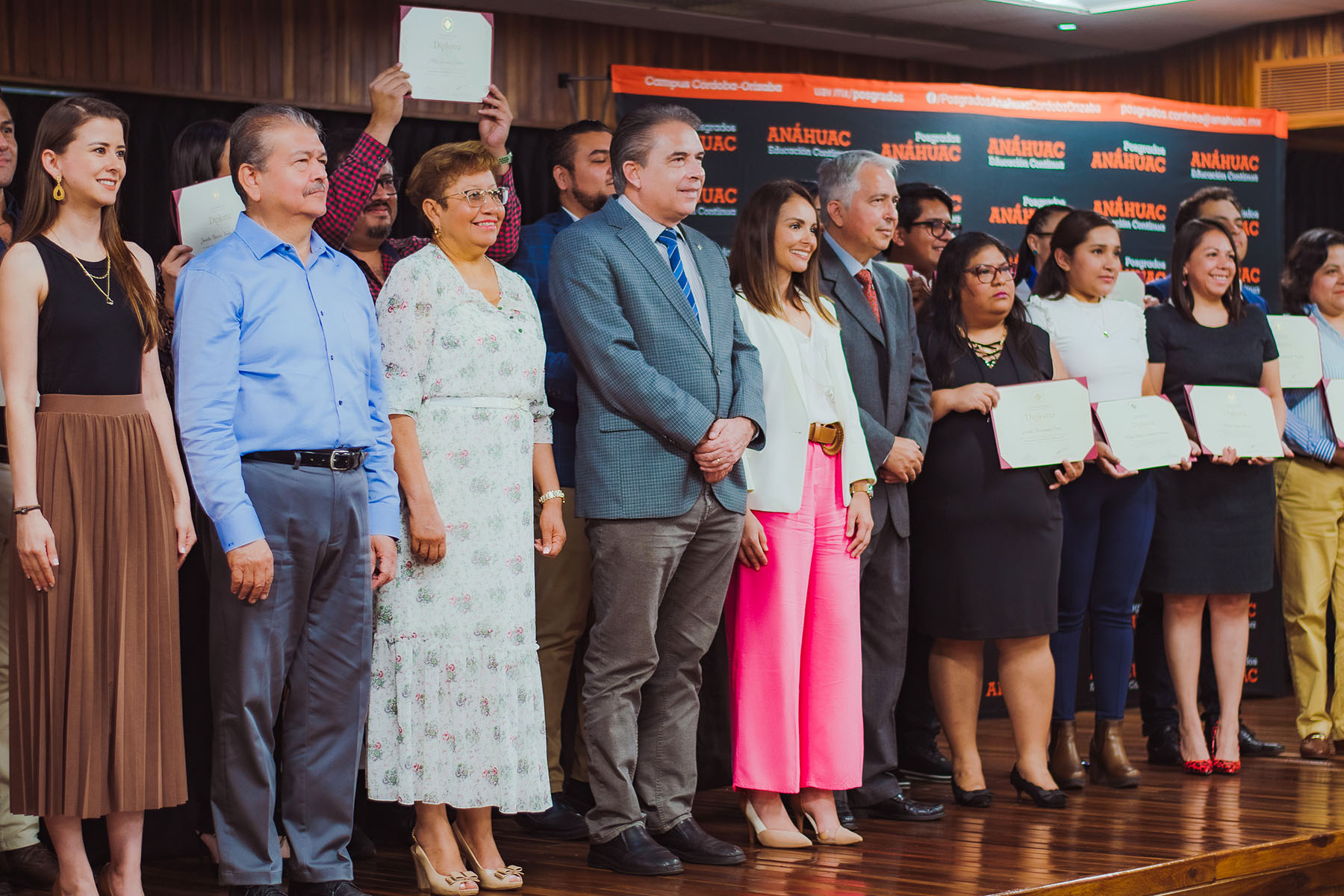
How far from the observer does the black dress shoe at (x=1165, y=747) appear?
5.13 meters

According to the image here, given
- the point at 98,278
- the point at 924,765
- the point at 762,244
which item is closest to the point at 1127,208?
the point at 924,765

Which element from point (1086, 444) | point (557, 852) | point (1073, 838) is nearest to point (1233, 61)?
point (1086, 444)

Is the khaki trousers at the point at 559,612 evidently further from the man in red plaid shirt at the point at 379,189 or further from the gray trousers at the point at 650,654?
the man in red plaid shirt at the point at 379,189

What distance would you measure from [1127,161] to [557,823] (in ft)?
14.7

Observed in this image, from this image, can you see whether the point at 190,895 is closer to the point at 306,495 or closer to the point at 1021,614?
the point at 306,495

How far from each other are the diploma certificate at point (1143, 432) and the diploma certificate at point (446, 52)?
215 cm

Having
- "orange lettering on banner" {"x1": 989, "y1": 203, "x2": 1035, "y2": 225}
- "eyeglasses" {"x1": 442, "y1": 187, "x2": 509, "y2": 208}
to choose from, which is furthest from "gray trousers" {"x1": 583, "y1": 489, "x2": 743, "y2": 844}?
"orange lettering on banner" {"x1": 989, "y1": 203, "x2": 1035, "y2": 225}

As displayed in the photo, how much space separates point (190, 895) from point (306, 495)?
99 cm

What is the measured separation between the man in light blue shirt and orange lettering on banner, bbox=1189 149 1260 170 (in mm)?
5073

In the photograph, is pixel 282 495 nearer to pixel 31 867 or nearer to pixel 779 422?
pixel 31 867

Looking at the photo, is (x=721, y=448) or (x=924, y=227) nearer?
(x=721, y=448)

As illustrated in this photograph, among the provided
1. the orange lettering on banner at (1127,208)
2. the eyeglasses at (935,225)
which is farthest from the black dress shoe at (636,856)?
the orange lettering on banner at (1127,208)

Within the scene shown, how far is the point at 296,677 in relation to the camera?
123 inches

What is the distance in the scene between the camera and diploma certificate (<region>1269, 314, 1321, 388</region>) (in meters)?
5.34
